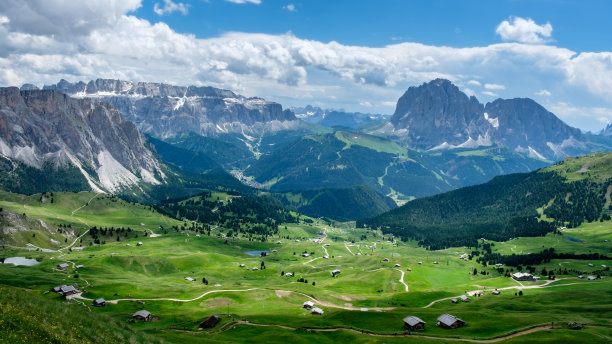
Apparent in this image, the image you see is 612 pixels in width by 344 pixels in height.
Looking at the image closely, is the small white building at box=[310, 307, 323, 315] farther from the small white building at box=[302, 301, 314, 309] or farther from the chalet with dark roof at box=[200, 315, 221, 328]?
the chalet with dark roof at box=[200, 315, 221, 328]

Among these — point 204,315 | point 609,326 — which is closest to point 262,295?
point 204,315

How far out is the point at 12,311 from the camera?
51750mm

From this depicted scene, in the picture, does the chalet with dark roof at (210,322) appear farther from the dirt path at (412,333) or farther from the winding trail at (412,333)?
the dirt path at (412,333)

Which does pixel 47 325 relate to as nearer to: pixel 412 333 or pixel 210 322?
pixel 210 322

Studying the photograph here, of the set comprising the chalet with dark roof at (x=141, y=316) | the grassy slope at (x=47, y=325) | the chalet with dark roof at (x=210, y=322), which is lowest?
the chalet with dark roof at (x=141, y=316)

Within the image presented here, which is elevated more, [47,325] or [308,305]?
[47,325]

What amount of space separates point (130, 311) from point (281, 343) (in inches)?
2689

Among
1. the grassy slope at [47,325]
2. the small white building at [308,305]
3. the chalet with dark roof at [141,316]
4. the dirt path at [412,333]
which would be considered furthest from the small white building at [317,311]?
the grassy slope at [47,325]

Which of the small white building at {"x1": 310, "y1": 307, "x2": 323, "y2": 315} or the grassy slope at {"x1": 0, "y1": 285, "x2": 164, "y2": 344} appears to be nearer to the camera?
the grassy slope at {"x1": 0, "y1": 285, "x2": 164, "y2": 344}

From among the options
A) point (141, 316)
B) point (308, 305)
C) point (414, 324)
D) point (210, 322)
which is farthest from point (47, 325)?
point (308, 305)

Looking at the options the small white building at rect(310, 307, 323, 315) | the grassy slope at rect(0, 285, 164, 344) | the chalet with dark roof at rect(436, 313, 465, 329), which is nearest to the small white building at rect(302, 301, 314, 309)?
the small white building at rect(310, 307, 323, 315)

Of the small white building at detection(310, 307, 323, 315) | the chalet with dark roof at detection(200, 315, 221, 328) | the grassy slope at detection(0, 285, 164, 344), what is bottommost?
the small white building at detection(310, 307, 323, 315)

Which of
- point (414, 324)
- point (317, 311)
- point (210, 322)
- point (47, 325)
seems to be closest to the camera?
point (47, 325)

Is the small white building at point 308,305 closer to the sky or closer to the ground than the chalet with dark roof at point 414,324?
closer to the ground
